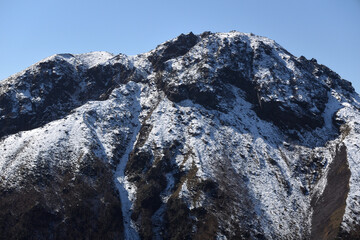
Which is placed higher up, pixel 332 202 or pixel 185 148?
pixel 185 148

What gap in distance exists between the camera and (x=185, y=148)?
71.4 m

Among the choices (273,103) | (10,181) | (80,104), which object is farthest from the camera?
(80,104)

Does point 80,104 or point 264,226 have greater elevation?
point 80,104

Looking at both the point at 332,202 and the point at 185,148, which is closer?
the point at 332,202

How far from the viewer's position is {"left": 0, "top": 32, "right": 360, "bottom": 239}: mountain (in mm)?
54188

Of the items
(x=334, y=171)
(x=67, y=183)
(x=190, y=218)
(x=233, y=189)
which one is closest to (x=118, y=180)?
(x=67, y=183)

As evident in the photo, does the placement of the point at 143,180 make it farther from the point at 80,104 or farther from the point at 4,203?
the point at 80,104

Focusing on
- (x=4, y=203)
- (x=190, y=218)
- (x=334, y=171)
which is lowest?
(x=4, y=203)

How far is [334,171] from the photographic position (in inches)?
2418

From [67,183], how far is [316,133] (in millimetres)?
65410

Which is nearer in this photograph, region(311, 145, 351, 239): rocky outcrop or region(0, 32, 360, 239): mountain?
region(311, 145, 351, 239): rocky outcrop

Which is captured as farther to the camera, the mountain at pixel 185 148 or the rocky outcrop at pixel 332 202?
the mountain at pixel 185 148

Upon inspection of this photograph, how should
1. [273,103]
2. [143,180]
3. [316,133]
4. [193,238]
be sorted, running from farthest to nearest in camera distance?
[273,103], [316,133], [143,180], [193,238]

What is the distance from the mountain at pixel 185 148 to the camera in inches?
2133
